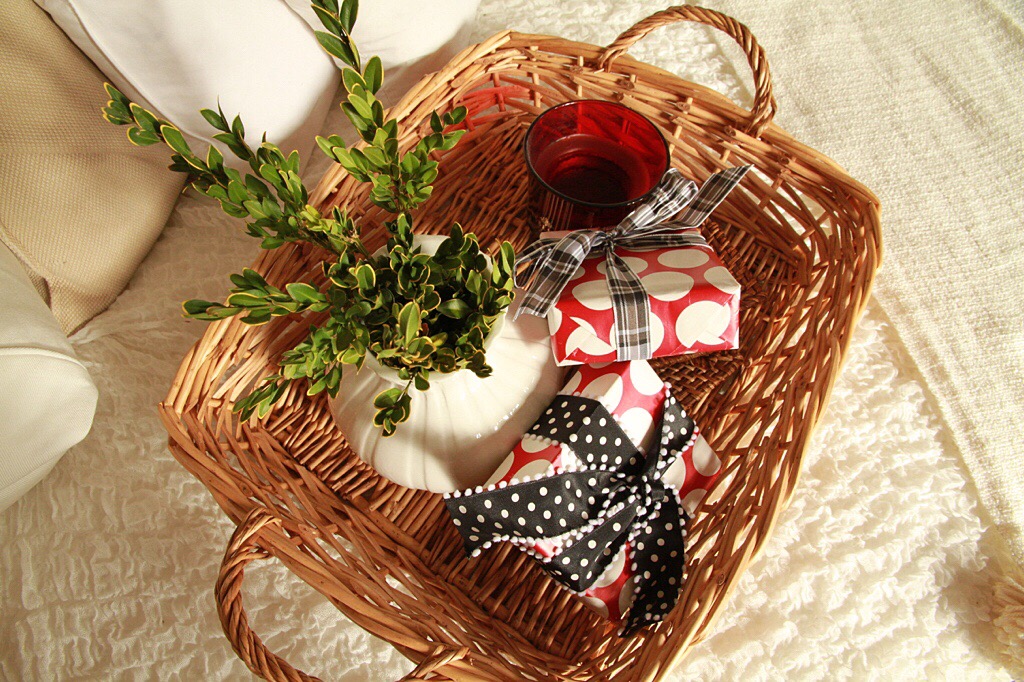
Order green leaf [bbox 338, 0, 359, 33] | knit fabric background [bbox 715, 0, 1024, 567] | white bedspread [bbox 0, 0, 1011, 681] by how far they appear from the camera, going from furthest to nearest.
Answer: knit fabric background [bbox 715, 0, 1024, 567]
white bedspread [bbox 0, 0, 1011, 681]
green leaf [bbox 338, 0, 359, 33]

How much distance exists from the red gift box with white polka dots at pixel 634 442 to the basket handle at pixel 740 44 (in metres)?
0.25

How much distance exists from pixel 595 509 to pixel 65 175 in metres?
0.55

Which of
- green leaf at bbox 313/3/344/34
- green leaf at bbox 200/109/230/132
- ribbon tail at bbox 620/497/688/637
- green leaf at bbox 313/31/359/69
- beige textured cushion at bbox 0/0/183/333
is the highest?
green leaf at bbox 313/3/344/34

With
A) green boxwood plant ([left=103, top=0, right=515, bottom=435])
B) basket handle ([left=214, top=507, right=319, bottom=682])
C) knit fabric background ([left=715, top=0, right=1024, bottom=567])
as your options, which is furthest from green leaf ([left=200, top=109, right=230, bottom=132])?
knit fabric background ([left=715, top=0, right=1024, bottom=567])

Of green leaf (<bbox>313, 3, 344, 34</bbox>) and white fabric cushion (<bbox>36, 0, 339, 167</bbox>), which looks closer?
green leaf (<bbox>313, 3, 344, 34</bbox>)

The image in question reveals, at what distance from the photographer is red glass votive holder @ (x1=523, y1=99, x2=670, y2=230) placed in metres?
0.56

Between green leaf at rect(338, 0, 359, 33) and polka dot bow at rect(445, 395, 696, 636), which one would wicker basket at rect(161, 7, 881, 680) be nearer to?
polka dot bow at rect(445, 395, 696, 636)

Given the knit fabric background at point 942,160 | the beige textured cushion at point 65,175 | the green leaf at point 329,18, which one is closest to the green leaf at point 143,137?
the green leaf at point 329,18

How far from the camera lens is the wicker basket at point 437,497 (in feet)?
1.44

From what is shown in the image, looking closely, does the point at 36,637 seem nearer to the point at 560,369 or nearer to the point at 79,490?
the point at 79,490

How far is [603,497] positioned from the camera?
0.49 metres

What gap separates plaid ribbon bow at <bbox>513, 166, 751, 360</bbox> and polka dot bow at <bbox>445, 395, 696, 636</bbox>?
69 mm

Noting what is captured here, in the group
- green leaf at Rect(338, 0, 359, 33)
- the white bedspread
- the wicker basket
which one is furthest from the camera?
the white bedspread

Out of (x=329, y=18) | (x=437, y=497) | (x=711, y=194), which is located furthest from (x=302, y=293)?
(x=711, y=194)
